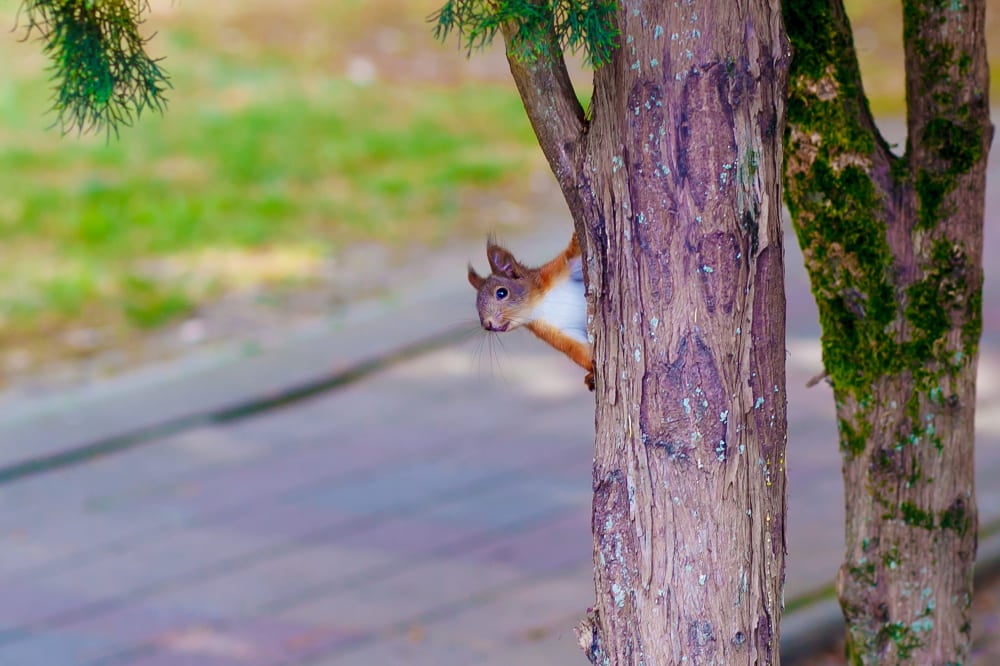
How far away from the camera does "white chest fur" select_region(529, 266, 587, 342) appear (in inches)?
81.9

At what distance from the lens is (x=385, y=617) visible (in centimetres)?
379


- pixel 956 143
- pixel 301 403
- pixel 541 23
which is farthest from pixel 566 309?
pixel 301 403

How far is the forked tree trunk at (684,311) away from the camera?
1779 mm

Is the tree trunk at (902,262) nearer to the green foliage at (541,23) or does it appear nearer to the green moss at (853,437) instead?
the green moss at (853,437)

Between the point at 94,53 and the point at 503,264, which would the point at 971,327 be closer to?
the point at 503,264

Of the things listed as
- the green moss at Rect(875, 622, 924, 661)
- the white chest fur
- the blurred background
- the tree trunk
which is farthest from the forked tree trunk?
the blurred background

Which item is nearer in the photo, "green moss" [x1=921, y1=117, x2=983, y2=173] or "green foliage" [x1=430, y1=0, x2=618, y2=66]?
"green foliage" [x1=430, y1=0, x2=618, y2=66]

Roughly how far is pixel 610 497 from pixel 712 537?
0.15 meters

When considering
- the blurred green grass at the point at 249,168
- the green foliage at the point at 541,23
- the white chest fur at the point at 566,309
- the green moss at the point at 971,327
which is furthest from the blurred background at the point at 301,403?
the green moss at the point at 971,327

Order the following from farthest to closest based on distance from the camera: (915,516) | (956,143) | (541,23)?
(915,516) < (956,143) < (541,23)

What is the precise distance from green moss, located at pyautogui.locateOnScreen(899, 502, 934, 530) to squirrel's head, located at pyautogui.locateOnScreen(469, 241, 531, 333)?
869 mm

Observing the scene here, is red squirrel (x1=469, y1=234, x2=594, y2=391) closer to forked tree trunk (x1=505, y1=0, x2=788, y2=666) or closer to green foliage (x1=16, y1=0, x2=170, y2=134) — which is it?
forked tree trunk (x1=505, y1=0, x2=788, y2=666)

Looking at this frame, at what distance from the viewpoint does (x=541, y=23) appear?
173 centimetres

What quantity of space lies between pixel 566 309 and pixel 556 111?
0.35 meters
